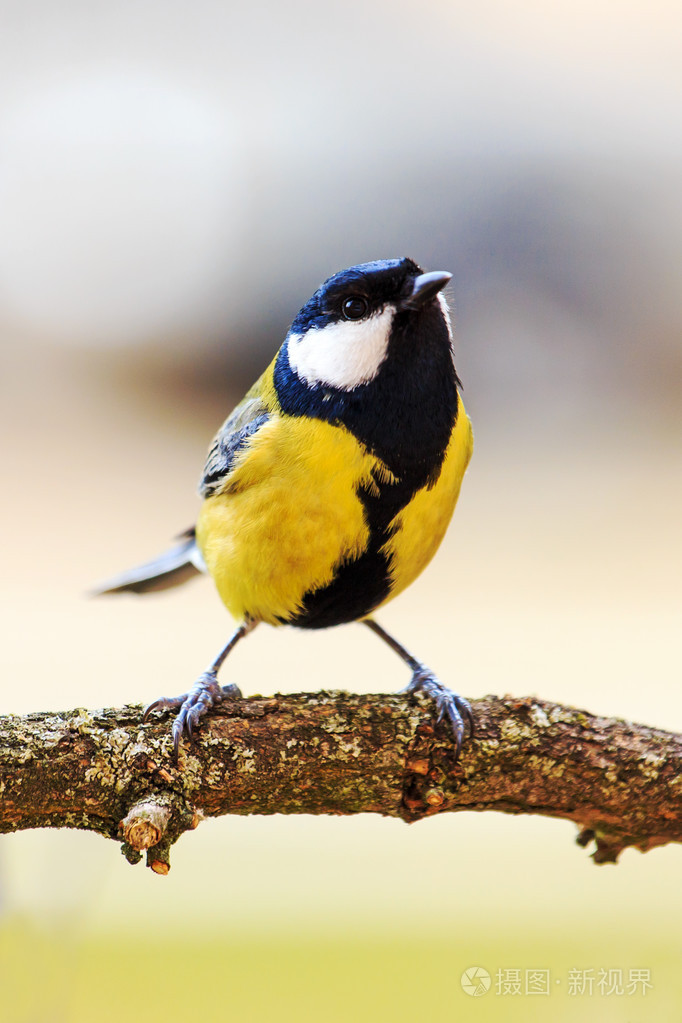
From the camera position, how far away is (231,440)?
5.19 ft

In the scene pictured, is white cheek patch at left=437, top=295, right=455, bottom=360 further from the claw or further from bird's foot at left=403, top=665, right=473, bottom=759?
the claw

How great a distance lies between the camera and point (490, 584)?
3840 millimetres

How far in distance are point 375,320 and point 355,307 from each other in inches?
1.7

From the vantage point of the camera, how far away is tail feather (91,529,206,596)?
1.88 metres

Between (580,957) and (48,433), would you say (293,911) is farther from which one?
(48,433)

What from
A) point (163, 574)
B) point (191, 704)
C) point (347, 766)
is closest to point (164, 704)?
point (191, 704)

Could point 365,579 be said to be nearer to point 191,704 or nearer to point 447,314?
point 191,704

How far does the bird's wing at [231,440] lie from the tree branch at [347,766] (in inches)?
16.5

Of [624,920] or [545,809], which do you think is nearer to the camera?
[545,809]

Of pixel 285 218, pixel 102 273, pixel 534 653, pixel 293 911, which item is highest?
pixel 285 218

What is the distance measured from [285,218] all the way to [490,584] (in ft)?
6.28

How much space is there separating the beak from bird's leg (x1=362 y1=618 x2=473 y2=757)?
1.87 ft

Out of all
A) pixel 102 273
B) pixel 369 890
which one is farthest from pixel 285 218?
pixel 369 890

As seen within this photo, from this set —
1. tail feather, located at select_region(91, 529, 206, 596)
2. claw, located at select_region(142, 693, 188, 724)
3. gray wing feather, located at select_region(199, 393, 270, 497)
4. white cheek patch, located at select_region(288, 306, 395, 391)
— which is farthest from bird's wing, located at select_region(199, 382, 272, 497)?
claw, located at select_region(142, 693, 188, 724)
